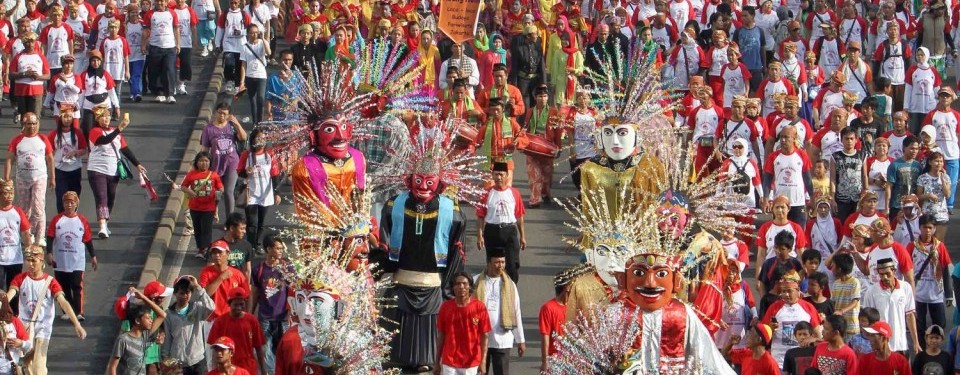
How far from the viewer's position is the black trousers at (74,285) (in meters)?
20.8

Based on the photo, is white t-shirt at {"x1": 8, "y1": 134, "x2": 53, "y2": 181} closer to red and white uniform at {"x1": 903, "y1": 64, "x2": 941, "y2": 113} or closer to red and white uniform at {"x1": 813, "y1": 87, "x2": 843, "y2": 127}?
red and white uniform at {"x1": 813, "y1": 87, "x2": 843, "y2": 127}

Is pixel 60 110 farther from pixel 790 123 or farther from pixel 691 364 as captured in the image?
pixel 691 364

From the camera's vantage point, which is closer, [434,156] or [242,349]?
[242,349]

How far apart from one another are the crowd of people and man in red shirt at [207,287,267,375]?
0.02 m

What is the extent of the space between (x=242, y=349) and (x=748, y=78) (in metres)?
10.3

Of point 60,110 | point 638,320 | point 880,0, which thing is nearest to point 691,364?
point 638,320

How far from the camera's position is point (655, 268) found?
15.8m

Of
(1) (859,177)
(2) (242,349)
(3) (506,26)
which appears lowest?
(2) (242,349)

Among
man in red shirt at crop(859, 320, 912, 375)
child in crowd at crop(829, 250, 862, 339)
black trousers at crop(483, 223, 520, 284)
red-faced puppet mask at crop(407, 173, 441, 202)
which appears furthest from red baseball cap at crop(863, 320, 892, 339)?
black trousers at crop(483, 223, 520, 284)

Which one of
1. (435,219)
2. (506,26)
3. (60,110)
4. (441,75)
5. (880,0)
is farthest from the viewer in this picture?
(880,0)

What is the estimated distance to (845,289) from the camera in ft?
63.2

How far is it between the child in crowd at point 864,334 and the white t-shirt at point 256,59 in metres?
10.8

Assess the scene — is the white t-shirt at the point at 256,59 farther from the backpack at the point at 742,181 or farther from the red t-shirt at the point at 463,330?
the red t-shirt at the point at 463,330

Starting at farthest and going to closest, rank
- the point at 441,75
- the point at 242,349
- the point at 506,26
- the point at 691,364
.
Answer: the point at 506,26 → the point at 441,75 → the point at 242,349 → the point at 691,364
